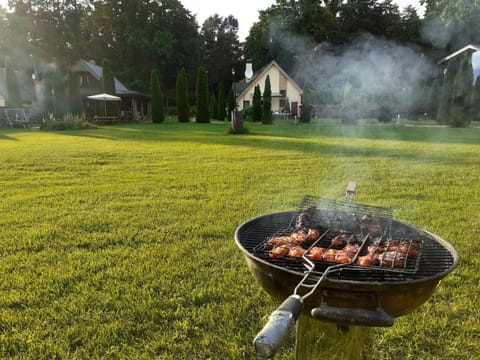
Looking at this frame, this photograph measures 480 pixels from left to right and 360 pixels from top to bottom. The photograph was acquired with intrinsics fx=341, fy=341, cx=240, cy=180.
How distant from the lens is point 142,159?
8.17 meters

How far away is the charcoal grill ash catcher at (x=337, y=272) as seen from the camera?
1.26 meters

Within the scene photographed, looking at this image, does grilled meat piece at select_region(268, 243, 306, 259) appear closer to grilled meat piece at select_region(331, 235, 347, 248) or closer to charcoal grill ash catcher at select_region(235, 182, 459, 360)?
charcoal grill ash catcher at select_region(235, 182, 459, 360)

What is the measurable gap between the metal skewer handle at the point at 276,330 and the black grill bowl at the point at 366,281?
0.99ft

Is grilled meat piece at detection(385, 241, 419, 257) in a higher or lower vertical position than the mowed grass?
Result: higher

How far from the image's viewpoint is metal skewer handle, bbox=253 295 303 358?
93cm

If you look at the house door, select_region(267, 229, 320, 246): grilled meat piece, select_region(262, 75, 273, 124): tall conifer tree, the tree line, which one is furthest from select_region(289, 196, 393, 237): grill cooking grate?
the house door

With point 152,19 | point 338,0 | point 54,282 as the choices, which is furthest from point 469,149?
point 152,19

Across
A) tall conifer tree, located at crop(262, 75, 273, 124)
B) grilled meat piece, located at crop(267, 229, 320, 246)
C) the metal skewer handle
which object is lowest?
grilled meat piece, located at crop(267, 229, 320, 246)

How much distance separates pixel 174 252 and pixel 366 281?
82.6 inches

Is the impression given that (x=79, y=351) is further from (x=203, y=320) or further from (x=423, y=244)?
(x=423, y=244)

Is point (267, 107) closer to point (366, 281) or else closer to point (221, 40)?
point (366, 281)

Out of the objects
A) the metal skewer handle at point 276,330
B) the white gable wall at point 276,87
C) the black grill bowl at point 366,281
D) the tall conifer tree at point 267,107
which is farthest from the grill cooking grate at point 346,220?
the white gable wall at point 276,87

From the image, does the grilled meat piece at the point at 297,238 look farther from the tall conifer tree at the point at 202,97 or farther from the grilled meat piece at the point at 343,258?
the tall conifer tree at the point at 202,97

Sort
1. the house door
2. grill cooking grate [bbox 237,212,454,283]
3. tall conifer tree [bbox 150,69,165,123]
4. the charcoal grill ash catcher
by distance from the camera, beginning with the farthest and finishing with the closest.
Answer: the house door → tall conifer tree [bbox 150,69,165,123] → grill cooking grate [bbox 237,212,454,283] → the charcoal grill ash catcher
